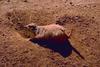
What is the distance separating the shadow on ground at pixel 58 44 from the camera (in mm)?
5352

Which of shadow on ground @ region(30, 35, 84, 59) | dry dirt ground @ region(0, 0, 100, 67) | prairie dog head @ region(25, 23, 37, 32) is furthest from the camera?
prairie dog head @ region(25, 23, 37, 32)

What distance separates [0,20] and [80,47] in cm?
169

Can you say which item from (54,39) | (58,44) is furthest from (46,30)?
(58,44)

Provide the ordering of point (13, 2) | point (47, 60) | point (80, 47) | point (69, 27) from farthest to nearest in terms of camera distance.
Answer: point (13, 2)
point (69, 27)
point (80, 47)
point (47, 60)

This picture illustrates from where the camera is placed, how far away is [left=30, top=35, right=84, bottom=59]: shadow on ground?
5.35 metres

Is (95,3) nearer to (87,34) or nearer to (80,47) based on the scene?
(87,34)

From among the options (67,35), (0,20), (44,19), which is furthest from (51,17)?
(0,20)

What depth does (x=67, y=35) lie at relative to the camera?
18.4 ft

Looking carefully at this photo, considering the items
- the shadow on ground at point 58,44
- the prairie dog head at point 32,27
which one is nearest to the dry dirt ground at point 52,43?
the shadow on ground at point 58,44

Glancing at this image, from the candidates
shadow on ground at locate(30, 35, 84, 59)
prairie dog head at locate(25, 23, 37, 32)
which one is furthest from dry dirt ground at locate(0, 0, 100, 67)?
prairie dog head at locate(25, 23, 37, 32)

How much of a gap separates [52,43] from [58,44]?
0.38 feet

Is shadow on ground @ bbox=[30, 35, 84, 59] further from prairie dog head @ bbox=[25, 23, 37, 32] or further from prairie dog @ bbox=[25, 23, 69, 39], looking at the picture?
prairie dog head @ bbox=[25, 23, 37, 32]

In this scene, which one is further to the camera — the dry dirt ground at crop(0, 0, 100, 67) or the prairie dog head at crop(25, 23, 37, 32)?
the prairie dog head at crop(25, 23, 37, 32)

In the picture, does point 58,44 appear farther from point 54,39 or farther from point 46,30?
point 46,30
